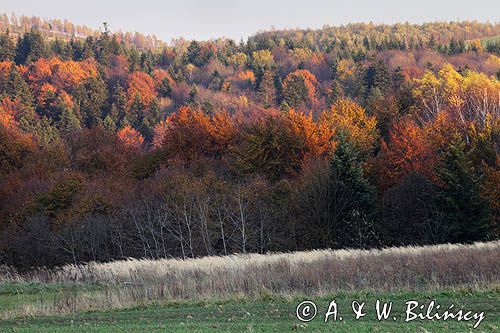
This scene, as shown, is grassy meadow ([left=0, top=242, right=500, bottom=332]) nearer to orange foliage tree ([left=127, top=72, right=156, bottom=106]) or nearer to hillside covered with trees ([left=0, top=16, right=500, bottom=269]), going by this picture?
hillside covered with trees ([left=0, top=16, right=500, bottom=269])

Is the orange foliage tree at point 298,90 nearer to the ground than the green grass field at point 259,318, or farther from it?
nearer to the ground

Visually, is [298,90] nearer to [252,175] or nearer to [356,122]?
[356,122]

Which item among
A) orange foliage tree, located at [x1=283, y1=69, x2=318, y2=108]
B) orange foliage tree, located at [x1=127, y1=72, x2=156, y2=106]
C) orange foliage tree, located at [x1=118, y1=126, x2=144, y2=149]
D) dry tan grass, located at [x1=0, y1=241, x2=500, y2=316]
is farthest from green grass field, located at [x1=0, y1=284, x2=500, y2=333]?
orange foliage tree, located at [x1=127, y1=72, x2=156, y2=106]

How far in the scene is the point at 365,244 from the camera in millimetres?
36438

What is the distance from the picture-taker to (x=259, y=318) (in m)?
13.0

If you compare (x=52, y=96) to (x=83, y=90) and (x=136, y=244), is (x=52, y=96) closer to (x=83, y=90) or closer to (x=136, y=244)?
(x=83, y=90)
